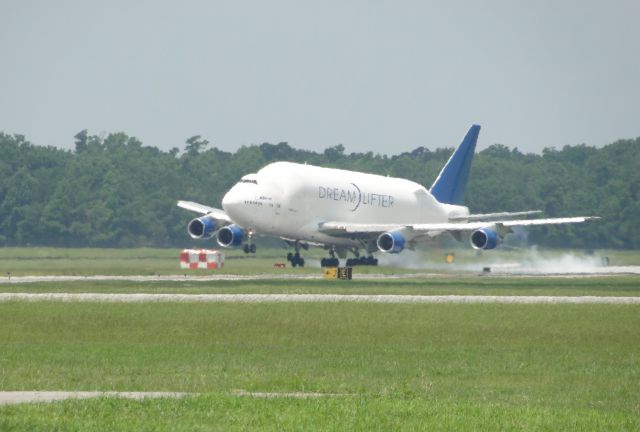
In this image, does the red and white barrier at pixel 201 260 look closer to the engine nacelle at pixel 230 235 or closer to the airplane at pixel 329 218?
the airplane at pixel 329 218

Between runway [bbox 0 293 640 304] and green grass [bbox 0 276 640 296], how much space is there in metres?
3.00

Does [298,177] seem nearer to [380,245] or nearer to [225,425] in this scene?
[380,245]

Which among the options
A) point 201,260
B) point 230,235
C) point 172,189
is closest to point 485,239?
point 230,235

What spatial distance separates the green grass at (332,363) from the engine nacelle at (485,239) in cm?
3022

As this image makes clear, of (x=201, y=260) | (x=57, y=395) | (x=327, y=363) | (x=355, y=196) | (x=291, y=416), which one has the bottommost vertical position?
(x=291, y=416)

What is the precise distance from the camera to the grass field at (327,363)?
81.9 feet

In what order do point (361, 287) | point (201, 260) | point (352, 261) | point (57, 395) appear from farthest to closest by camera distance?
point (201, 260), point (352, 261), point (361, 287), point (57, 395)

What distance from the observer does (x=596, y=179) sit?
498 feet

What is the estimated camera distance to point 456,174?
10188cm

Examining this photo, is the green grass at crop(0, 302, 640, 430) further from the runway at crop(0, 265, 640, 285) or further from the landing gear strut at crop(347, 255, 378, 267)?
the landing gear strut at crop(347, 255, 378, 267)

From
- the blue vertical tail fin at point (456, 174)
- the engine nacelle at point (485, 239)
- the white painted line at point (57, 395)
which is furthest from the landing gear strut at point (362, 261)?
the white painted line at point (57, 395)

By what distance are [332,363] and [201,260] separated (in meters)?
53.0

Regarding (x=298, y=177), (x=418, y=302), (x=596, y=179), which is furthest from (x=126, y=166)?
(x=418, y=302)

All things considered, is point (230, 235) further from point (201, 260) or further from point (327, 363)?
point (327, 363)
